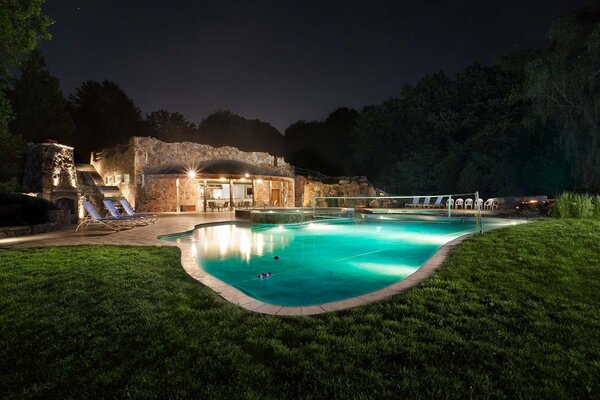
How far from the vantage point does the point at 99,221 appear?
962 centimetres

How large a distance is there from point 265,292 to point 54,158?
15304 mm

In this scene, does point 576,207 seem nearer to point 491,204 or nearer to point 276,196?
point 491,204

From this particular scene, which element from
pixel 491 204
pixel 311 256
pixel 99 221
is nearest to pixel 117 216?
pixel 99 221

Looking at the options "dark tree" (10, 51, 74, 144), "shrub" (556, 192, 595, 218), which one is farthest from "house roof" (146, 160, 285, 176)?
"shrub" (556, 192, 595, 218)

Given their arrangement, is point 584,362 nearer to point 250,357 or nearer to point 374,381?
point 374,381

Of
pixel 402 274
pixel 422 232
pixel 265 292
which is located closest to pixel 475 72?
pixel 422 232

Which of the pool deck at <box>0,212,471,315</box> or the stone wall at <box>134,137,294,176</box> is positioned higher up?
the stone wall at <box>134,137,294,176</box>

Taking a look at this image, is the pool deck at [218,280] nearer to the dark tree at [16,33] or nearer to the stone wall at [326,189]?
the dark tree at [16,33]

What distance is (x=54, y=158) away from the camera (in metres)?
14.5

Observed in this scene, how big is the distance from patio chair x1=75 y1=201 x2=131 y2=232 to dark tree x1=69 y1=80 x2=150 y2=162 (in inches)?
943

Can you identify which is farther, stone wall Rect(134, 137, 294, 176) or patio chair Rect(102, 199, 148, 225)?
stone wall Rect(134, 137, 294, 176)

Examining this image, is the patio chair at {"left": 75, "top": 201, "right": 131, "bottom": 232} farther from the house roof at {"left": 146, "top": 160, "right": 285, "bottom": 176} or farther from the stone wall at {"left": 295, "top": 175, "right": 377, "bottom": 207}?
the stone wall at {"left": 295, "top": 175, "right": 377, "bottom": 207}

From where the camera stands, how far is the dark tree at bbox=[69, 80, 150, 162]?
97.7 ft

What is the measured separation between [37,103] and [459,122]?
110ft
